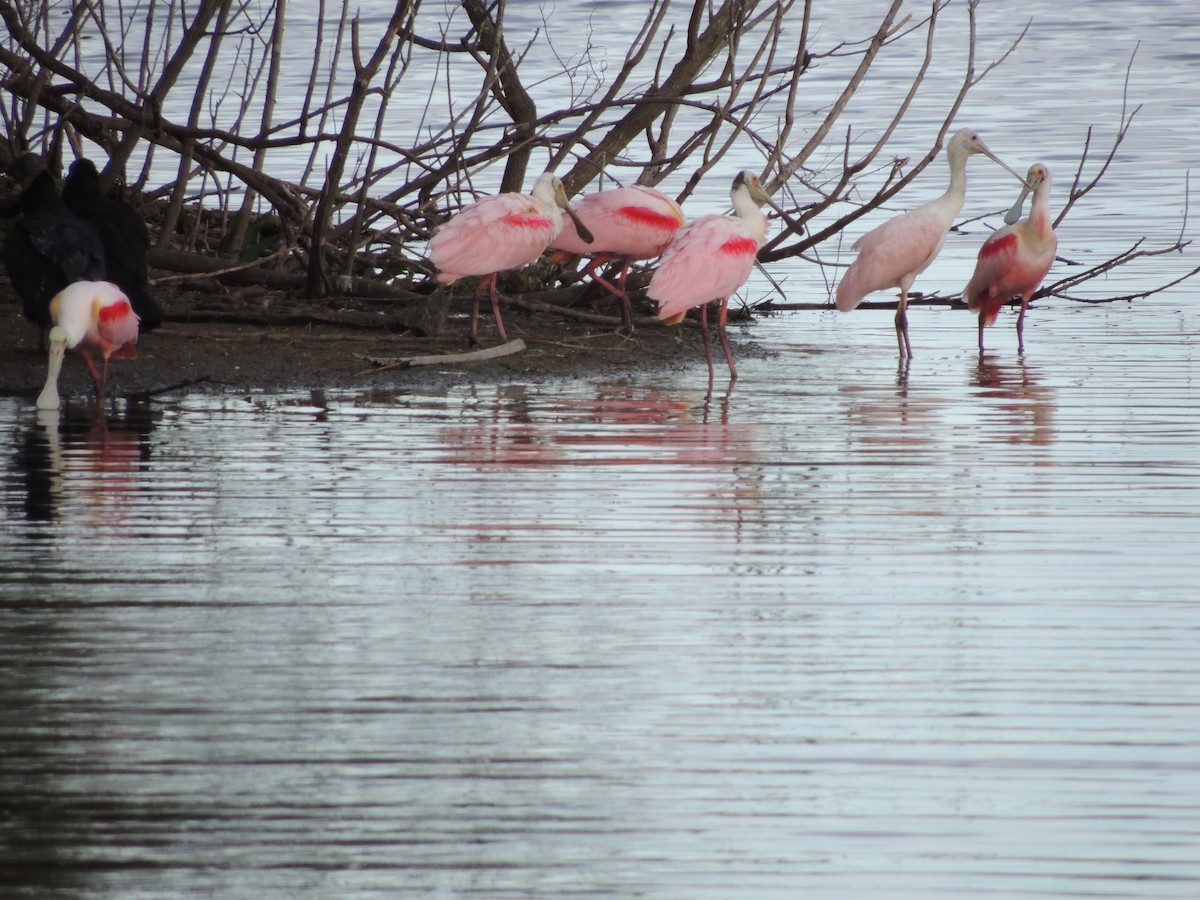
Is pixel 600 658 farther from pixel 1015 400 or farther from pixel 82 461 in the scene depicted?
pixel 1015 400

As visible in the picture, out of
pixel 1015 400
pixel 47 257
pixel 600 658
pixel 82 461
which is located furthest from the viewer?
pixel 47 257

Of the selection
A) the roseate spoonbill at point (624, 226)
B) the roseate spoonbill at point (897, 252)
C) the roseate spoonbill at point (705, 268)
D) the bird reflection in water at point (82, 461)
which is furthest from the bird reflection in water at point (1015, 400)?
the bird reflection in water at point (82, 461)

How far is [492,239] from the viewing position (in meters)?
8.12

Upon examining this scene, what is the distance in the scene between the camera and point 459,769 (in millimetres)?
3271

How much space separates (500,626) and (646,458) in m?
1.92

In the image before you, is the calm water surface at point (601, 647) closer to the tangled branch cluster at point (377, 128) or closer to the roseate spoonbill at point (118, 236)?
the roseate spoonbill at point (118, 236)

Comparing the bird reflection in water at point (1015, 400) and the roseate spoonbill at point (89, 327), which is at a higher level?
the roseate spoonbill at point (89, 327)

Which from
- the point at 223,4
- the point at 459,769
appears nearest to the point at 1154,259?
the point at 223,4

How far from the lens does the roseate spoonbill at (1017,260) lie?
923 centimetres

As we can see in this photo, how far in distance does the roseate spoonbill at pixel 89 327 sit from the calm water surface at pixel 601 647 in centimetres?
18

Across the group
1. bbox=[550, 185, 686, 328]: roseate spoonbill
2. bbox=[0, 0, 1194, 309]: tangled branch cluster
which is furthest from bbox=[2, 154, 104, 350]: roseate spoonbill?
bbox=[550, 185, 686, 328]: roseate spoonbill

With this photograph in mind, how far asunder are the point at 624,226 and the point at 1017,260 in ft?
6.07

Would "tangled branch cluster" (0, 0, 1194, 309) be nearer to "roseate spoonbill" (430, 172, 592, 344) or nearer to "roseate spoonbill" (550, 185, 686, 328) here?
"roseate spoonbill" (550, 185, 686, 328)

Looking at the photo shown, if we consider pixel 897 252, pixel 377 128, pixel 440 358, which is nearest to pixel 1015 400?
pixel 897 252
